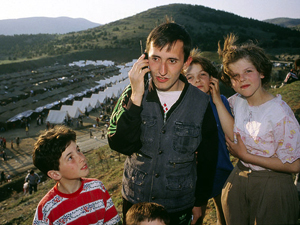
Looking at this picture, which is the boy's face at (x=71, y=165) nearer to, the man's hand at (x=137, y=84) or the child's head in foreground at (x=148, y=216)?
the child's head in foreground at (x=148, y=216)

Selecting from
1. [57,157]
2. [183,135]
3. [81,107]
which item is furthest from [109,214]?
[81,107]

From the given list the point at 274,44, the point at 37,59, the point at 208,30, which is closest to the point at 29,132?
the point at 37,59

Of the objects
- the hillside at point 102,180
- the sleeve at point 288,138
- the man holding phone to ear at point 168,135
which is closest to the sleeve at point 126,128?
the man holding phone to ear at point 168,135

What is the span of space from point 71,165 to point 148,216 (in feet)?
3.35

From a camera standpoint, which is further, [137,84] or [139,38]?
[139,38]

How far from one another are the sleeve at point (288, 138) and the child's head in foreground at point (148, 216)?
1264 mm

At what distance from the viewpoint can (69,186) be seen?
224 cm

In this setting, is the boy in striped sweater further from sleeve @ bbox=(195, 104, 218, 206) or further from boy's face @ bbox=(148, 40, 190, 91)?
boy's face @ bbox=(148, 40, 190, 91)

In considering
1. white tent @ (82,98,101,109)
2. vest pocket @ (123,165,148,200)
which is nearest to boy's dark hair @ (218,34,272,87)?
vest pocket @ (123,165,148,200)

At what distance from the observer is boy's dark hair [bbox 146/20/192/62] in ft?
6.70

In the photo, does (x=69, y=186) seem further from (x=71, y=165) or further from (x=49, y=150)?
(x=49, y=150)

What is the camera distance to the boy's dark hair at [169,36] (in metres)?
2.04

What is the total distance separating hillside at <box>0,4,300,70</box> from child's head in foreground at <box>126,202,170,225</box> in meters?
64.0

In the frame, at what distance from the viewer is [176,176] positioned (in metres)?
2.11
